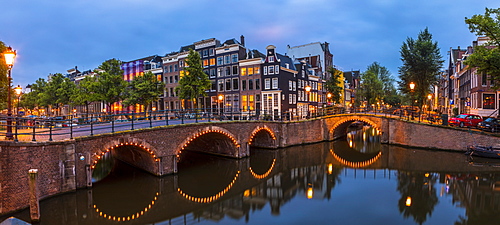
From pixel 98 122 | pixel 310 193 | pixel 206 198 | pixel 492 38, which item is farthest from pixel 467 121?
pixel 98 122

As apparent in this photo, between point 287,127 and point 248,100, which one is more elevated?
point 248,100

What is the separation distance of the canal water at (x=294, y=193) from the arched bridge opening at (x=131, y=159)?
0.92 feet

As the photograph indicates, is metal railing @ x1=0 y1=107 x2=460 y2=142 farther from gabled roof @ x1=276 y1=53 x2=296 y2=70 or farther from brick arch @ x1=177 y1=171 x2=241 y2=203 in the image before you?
gabled roof @ x1=276 y1=53 x2=296 y2=70

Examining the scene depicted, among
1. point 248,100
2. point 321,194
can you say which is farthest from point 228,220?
point 248,100

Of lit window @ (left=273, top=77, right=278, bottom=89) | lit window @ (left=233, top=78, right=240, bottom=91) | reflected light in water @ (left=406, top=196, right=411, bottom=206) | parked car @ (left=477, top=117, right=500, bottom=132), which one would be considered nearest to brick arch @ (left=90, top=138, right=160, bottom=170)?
reflected light in water @ (left=406, top=196, right=411, bottom=206)

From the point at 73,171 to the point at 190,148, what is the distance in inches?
591

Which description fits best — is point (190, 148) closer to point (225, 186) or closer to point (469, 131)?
point (225, 186)

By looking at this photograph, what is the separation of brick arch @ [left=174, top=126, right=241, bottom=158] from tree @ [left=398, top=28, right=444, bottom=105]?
28858mm

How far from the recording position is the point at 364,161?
24562 millimetres

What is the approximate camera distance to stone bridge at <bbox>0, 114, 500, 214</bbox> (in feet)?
39.4

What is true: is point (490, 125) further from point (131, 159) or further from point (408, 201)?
point (131, 159)

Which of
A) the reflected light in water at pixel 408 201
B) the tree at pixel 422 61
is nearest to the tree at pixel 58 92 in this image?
the reflected light in water at pixel 408 201

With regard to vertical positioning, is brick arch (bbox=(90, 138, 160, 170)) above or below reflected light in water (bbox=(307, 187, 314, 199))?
above

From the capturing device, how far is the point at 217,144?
86.1 ft
